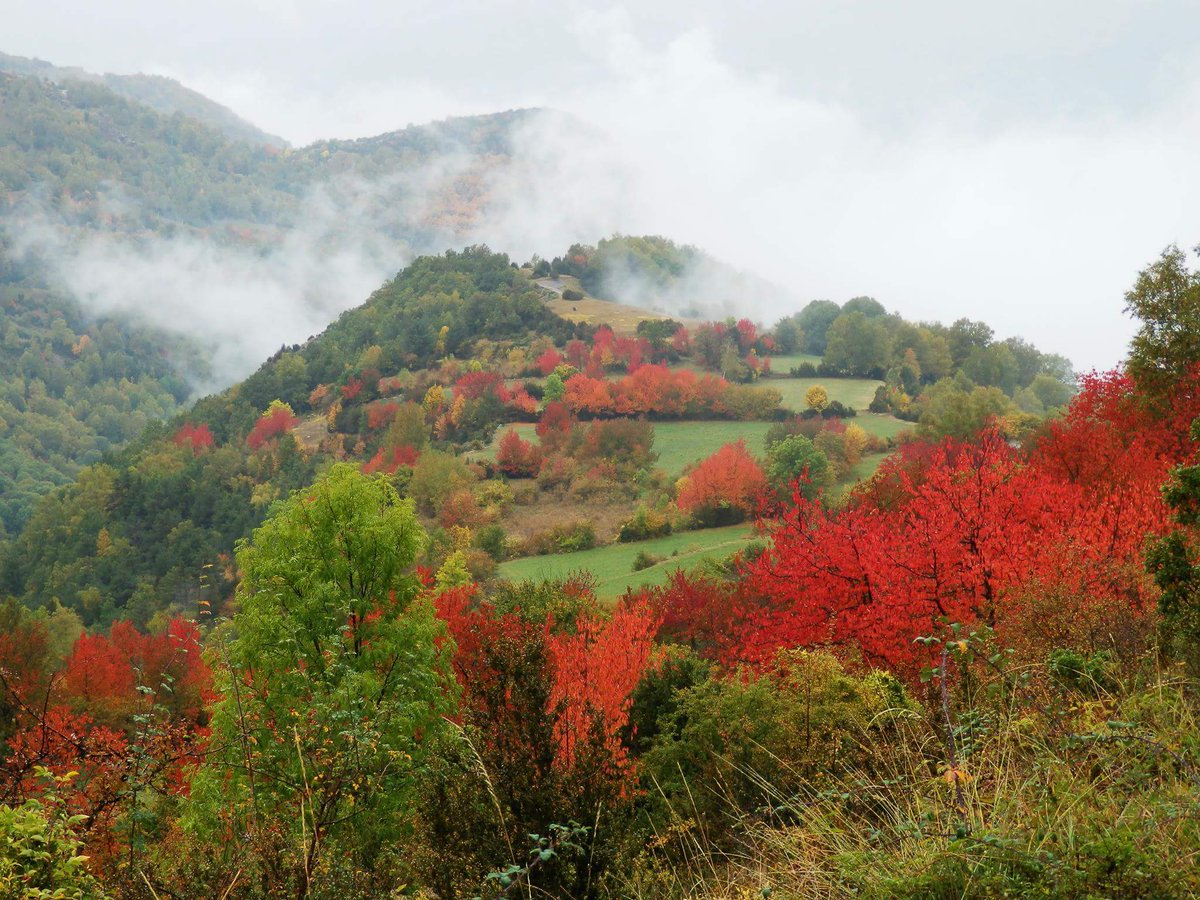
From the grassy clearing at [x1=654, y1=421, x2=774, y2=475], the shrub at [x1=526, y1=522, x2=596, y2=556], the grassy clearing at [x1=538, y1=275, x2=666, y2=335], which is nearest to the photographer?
the shrub at [x1=526, y1=522, x2=596, y2=556]

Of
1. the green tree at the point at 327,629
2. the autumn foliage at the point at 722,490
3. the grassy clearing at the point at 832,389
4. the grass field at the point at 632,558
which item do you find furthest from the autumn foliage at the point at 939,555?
the grassy clearing at the point at 832,389

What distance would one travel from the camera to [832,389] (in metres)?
103

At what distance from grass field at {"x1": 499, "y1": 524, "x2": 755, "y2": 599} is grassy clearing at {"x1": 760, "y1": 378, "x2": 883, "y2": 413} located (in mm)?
35716

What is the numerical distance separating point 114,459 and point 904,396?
9243cm

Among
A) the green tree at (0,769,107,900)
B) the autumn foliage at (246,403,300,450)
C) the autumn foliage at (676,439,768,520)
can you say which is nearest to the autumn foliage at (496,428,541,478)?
the autumn foliage at (676,439,768,520)

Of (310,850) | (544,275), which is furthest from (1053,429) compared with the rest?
(544,275)

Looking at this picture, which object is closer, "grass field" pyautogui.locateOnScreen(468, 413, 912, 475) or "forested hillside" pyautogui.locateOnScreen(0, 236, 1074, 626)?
"forested hillside" pyautogui.locateOnScreen(0, 236, 1074, 626)

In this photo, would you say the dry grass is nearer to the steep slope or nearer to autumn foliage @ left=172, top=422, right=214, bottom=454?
the steep slope

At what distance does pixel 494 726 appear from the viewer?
7262 mm

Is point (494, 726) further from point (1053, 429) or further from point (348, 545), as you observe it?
point (1053, 429)

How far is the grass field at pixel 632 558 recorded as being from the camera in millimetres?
54562

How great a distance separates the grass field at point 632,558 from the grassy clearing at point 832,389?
117 ft

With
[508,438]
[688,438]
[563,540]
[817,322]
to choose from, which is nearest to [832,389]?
[688,438]

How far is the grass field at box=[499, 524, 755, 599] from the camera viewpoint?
54562 mm
